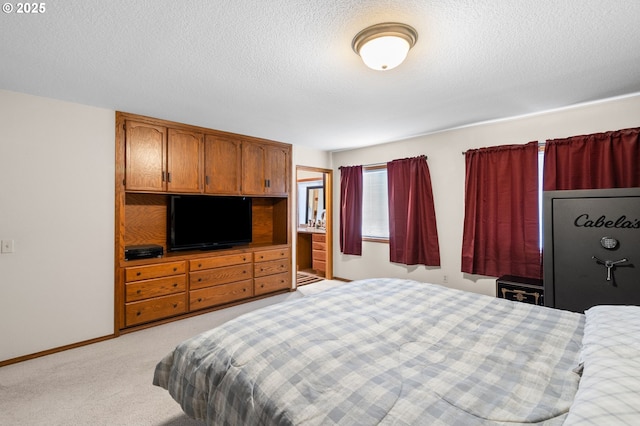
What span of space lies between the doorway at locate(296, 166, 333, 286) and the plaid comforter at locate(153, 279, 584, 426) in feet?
12.0

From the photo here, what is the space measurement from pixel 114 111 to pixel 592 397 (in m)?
4.19

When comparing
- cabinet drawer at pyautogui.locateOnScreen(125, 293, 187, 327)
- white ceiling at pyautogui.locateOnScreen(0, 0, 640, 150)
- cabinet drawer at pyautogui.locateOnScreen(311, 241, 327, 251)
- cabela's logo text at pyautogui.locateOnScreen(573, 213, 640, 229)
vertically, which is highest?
white ceiling at pyautogui.locateOnScreen(0, 0, 640, 150)

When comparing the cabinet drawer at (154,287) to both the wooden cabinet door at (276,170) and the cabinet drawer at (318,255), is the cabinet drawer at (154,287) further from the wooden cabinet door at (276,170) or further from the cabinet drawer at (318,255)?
the cabinet drawer at (318,255)

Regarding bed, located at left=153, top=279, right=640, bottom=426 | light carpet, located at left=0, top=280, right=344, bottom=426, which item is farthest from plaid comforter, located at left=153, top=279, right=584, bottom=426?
light carpet, located at left=0, top=280, right=344, bottom=426

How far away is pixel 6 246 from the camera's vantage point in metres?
2.65

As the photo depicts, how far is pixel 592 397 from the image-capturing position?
0.89 m

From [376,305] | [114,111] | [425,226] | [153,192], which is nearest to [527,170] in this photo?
[425,226]

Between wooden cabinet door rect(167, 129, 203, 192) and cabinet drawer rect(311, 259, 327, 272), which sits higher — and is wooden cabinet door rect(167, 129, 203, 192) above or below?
above

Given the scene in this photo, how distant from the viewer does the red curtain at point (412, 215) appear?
427cm

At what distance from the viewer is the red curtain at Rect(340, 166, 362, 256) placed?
204 inches

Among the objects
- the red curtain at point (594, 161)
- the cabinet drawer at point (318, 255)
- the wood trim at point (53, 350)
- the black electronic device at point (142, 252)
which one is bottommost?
the wood trim at point (53, 350)

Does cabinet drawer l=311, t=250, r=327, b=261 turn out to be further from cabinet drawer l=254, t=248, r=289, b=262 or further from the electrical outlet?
the electrical outlet

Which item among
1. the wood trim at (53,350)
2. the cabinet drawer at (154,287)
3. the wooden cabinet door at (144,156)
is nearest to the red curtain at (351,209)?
the cabinet drawer at (154,287)

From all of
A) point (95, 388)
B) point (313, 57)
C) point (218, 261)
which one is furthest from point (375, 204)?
point (95, 388)
